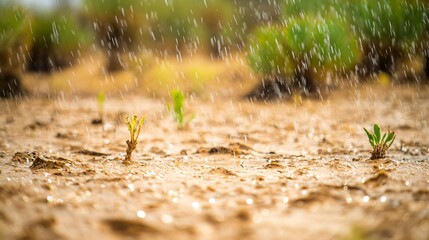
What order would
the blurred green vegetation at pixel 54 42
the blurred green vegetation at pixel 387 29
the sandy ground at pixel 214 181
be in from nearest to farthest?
the sandy ground at pixel 214 181 → the blurred green vegetation at pixel 387 29 → the blurred green vegetation at pixel 54 42

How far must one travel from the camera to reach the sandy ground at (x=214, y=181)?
1142mm

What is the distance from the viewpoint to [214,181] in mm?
1645

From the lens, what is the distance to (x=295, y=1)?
269 inches

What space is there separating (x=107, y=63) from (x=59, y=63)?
102 centimetres

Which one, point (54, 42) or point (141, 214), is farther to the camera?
point (54, 42)

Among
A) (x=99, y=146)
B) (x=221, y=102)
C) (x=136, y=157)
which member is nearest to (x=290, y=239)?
(x=136, y=157)

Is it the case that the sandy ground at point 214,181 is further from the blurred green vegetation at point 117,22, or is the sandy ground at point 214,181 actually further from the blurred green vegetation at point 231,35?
the blurred green vegetation at point 117,22

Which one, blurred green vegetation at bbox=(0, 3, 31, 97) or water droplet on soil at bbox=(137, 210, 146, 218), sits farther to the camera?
blurred green vegetation at bbox=(0, 3, 31, 97)

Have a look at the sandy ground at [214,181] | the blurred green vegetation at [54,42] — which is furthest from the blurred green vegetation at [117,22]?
the sandy ground at [214,181]

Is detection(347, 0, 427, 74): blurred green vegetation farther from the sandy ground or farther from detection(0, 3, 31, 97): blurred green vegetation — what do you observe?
detection(0, 3, 31, 97): blurred green vegetation

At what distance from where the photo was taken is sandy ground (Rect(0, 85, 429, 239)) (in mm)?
1142

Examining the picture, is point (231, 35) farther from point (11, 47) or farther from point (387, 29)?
point (11, 47)

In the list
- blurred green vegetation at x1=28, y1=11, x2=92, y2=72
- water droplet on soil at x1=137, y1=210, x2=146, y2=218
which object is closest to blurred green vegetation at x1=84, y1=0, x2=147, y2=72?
blurred green vegetation at x1=28, y1=11, x2=92, y2=72

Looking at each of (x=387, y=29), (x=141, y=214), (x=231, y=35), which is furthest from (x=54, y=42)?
(x=141, y=214)
